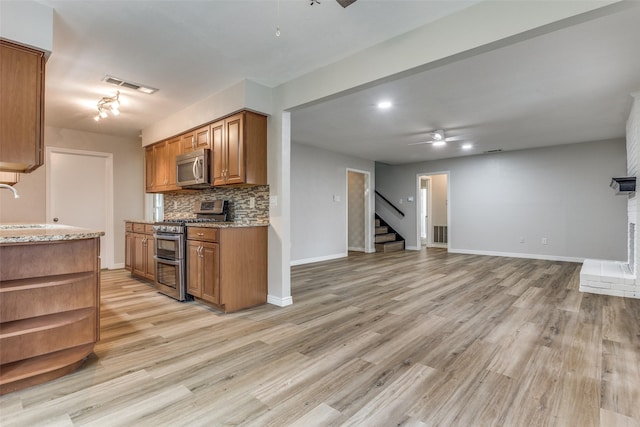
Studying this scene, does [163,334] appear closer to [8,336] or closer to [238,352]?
[238,352]

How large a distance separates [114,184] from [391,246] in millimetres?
6197

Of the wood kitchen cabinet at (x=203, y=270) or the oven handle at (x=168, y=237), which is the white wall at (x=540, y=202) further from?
the oven handle at (x=168, y=237)

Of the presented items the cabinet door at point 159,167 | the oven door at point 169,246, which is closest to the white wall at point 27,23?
the oven door at point 169,246

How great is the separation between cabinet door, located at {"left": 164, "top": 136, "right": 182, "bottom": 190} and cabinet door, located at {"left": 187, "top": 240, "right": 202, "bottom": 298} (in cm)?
147

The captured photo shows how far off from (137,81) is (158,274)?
228 cm

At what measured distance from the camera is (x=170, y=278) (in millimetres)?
3701

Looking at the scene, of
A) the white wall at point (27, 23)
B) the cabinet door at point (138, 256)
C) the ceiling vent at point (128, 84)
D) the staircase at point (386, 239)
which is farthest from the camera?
the staircase at point (386, 239)

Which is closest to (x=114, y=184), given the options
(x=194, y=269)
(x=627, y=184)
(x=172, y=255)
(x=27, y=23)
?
(x=172, y=255)

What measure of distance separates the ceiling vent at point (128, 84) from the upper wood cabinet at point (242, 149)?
2.85ft

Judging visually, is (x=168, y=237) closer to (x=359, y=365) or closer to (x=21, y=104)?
(x=21, y=104)

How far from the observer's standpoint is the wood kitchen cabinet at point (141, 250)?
14.0 feet

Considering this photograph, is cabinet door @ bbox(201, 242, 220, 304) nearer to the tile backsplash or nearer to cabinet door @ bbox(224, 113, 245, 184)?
the tile backsplash

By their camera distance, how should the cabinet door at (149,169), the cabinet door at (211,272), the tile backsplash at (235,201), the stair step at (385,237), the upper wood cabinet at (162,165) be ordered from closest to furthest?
the cabinet door at (211,272) → the tile backsplash at (235,201) → the upper wood cabinet at (162,165) → the cabinet door at (149,169) → the stair step at (385,237)

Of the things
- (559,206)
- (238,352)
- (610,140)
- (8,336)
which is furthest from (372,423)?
(610,140)
